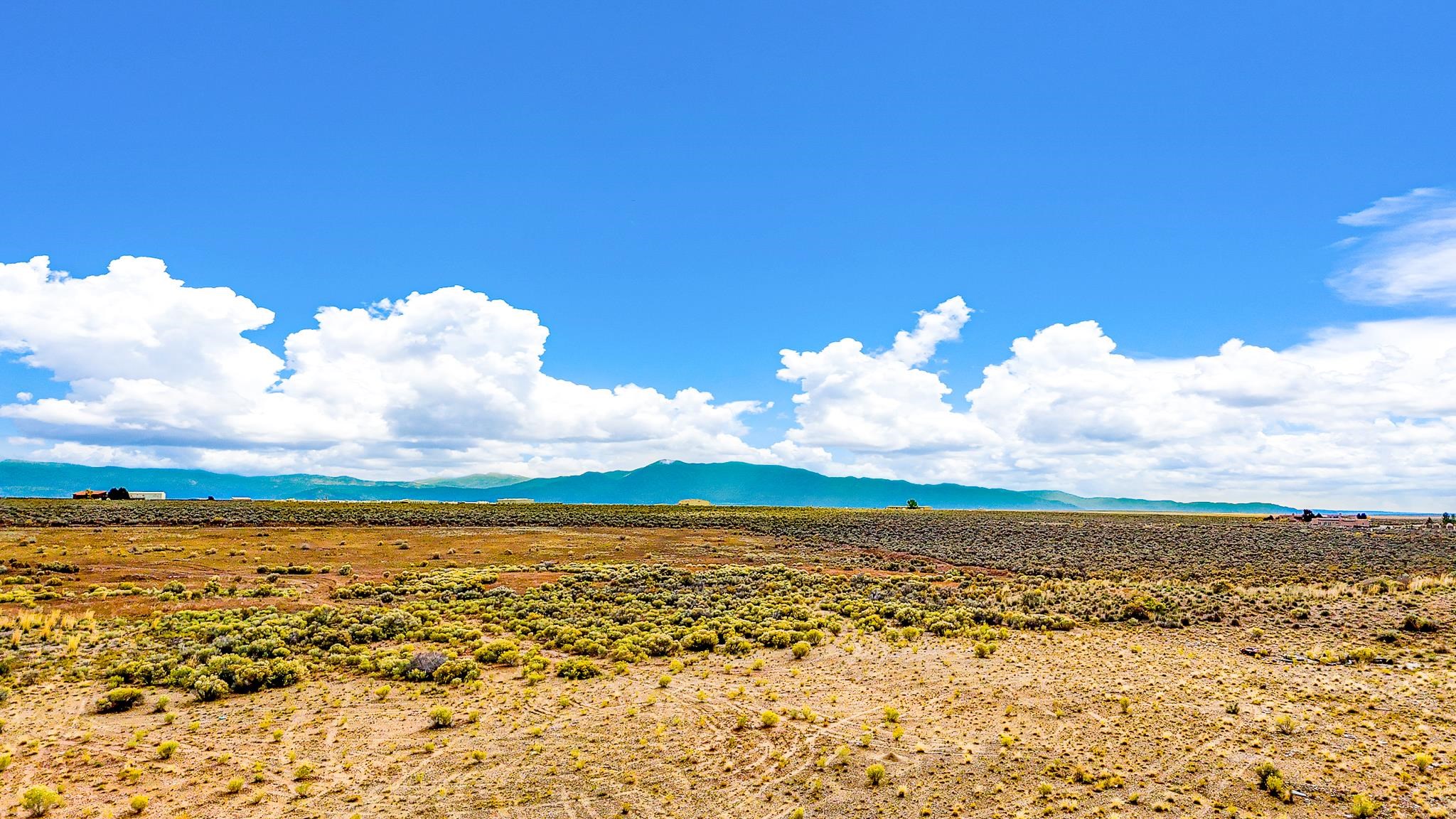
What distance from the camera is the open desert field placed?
40.1 ft

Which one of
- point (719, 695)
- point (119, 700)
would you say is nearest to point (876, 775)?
point (719, 695)

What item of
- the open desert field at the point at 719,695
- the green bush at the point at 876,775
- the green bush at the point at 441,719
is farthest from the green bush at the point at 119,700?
the green bush at the point at 876,775

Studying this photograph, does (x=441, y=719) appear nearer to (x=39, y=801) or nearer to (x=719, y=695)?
(x=39, y=801)

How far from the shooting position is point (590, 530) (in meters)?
76.6

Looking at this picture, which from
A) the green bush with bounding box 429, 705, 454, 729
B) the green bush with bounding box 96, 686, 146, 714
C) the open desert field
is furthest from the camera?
the green bush with bounding box 96, 686, 146, 714

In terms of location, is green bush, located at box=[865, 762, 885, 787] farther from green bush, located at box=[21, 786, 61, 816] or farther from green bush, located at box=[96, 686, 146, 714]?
green bush, located at box=[96, 686, 146, 714]

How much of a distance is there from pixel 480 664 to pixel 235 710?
603 cm

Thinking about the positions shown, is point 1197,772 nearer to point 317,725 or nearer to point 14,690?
point 317,725

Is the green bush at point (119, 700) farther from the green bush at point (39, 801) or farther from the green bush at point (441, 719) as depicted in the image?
the green bush at point (441, 719)

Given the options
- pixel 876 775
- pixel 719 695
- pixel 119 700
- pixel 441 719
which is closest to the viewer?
pixel 876 775

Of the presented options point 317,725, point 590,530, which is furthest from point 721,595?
point 590,530

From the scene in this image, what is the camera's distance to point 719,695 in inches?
686

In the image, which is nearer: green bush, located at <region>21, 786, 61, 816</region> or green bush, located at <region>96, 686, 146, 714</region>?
green bush, located at <region>21, 786, 61, 816</region>

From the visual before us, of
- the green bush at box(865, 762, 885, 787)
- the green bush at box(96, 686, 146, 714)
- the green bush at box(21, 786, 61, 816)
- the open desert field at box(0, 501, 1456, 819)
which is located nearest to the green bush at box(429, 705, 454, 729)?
the open desert field at box(0, 501, 1456, 819)
